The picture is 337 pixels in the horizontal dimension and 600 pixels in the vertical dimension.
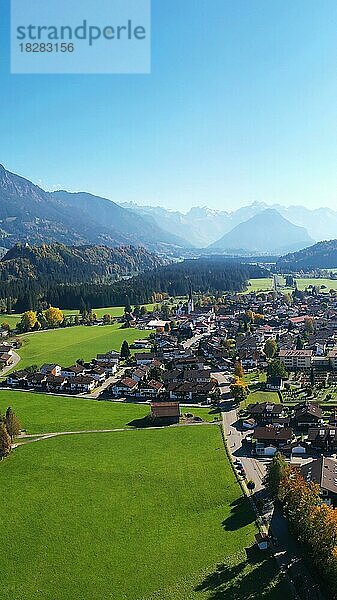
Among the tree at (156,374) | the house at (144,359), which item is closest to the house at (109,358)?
A: the house at (144,359)

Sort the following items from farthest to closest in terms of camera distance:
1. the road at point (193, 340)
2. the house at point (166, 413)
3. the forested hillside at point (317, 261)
Answer: 1. the forested hillside at point (317, 261)
2. the road at point (193, 340)
3. the house at point (166, 413)

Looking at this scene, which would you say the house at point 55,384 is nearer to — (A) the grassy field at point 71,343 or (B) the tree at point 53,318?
(A) the grassy field at point 71,343

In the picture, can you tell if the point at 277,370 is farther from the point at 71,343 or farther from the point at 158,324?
the point at 158,324

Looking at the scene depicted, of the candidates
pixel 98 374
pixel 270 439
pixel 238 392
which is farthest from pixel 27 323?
pixel 270 439

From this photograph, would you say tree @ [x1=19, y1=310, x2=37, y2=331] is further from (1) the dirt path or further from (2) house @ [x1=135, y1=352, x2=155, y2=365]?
(1) the dirt path

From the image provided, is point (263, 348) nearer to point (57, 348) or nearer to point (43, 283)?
point (57, 348)

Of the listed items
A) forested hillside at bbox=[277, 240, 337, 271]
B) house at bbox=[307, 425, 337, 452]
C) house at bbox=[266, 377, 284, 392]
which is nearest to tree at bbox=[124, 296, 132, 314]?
house at bbox=[266, 377, 284, 392]
